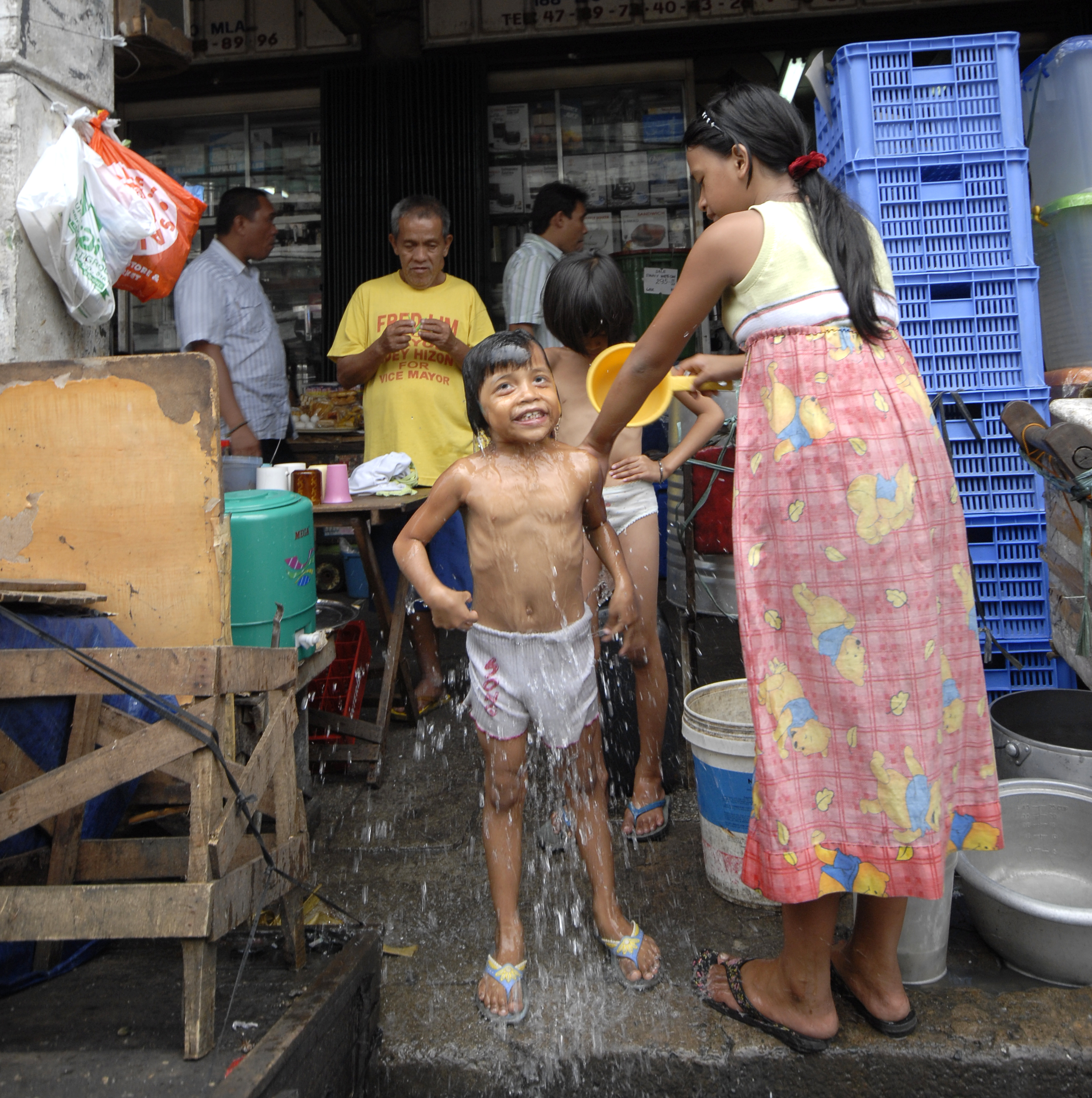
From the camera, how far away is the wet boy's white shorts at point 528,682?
2145mm

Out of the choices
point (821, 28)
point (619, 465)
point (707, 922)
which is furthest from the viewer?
point (821, 28)

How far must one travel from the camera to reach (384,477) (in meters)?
3.68

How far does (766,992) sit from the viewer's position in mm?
1996

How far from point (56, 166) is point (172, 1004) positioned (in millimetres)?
2264

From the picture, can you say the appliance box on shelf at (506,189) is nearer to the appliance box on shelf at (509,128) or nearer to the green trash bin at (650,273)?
the appliance box on shelf at (509,128)

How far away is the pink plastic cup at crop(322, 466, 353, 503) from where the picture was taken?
3414 millimetres

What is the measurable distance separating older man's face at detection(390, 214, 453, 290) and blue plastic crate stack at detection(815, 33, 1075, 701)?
1.72 meters

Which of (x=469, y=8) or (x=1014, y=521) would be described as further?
(x=469, y=8)

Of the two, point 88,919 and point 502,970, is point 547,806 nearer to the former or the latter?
point 502,970


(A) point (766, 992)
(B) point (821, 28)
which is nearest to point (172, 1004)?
(A) point (766, 992)

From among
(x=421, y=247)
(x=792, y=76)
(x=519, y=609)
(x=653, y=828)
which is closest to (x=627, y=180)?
(x=792, y=76)

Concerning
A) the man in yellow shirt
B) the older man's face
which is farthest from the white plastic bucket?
the older man's face

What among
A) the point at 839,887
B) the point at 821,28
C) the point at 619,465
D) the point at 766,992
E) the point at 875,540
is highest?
the point at 821,28

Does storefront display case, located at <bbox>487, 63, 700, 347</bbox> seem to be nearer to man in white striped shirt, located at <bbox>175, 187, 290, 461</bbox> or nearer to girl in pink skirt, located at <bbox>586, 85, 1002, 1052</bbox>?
man in white striped shirt, located at <bbox>175, 187, 290, 461</bbox>
